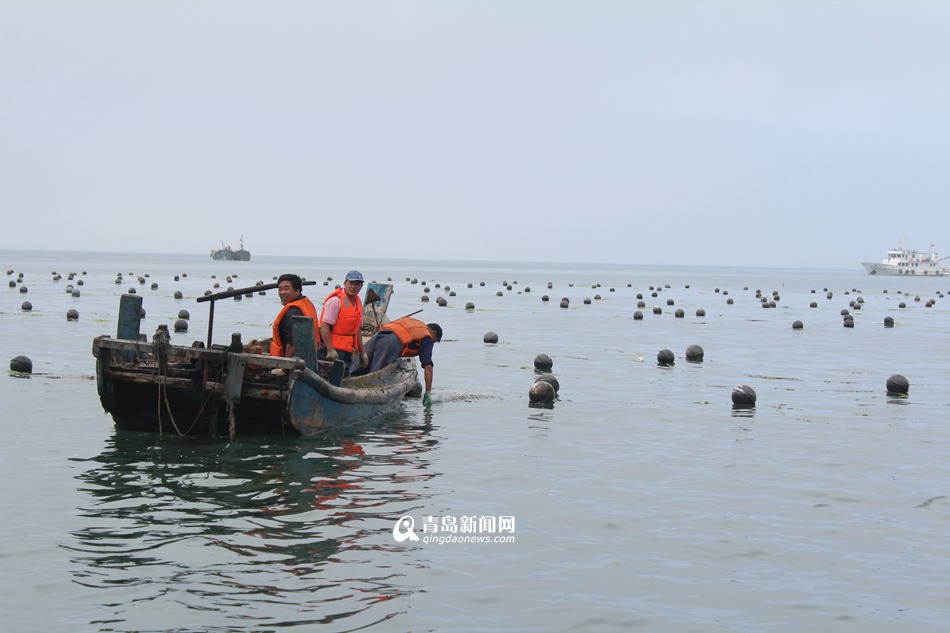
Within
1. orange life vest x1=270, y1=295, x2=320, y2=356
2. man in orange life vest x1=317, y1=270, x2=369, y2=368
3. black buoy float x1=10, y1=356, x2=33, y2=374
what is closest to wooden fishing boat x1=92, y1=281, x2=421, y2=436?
orange life vest x1=270, y1=295, x2=320, y2=356

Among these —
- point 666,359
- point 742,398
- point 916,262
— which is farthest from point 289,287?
point 916,262

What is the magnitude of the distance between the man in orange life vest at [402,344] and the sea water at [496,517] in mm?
1022

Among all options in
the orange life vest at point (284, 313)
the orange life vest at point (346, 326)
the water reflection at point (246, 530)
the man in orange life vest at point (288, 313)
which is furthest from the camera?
the orange life vest at point (346, 326)

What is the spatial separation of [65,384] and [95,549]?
1144 centimetres

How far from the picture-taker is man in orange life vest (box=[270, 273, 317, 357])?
14156 millimetres

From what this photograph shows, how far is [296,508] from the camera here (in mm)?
10586

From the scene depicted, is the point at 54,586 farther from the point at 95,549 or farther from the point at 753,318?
the point at 753,318

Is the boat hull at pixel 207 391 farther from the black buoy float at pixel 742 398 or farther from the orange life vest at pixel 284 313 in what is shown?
the black buoy float at pixel 742 398
